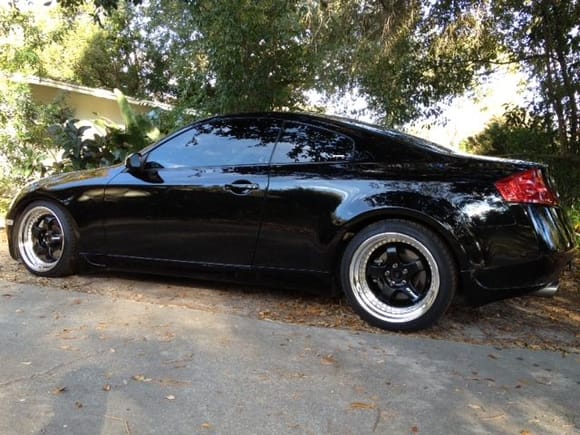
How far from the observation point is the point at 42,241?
207 inches

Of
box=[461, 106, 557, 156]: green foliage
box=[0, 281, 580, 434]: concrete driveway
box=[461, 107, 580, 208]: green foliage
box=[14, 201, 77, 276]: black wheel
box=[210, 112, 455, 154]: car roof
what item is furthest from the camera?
box=[461, 106, 557, 156]: green foliage

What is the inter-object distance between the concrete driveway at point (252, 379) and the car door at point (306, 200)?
1.72ft

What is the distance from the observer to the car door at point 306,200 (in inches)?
162

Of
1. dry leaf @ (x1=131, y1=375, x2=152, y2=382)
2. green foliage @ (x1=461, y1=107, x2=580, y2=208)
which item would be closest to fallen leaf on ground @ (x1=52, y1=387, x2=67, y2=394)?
dry leaf @ (x1=131, y1=375, x2=152, y2=382)

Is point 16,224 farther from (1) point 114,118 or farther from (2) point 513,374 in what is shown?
(1) point 114,118

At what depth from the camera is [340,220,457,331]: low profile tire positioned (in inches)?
151

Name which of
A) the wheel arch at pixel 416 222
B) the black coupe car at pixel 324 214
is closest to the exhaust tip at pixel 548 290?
the black coupe car at pixel 324 214

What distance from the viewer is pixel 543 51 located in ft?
23.7

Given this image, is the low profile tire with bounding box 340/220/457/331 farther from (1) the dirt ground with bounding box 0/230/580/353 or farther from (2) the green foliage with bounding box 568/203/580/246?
(2) the green foliage with bounding box 568/203/580/246

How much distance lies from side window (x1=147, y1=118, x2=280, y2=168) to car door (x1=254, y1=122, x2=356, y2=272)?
21 cm

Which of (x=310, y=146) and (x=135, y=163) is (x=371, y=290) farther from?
(x=135, y=163)

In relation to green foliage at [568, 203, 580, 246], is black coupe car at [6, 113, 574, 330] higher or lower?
lower

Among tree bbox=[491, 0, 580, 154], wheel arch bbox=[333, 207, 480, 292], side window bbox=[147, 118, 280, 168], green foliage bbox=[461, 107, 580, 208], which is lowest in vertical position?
wheel arch bbox=[333, 207, 480, 292]

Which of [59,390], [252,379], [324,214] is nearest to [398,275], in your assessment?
[324,214]
